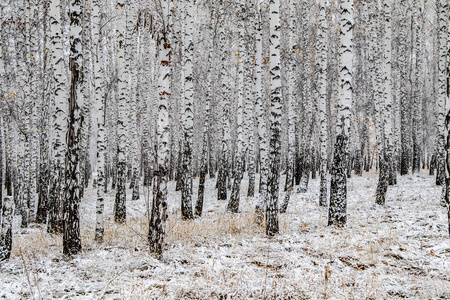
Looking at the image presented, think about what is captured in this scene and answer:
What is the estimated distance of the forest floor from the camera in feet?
14.4

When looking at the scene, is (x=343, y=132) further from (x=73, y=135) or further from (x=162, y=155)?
(x=73, y=135)

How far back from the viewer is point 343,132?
7.79 meters

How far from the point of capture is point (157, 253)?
5.63m

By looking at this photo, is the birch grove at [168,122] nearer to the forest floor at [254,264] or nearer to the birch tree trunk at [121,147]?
the birch tree trunk at [121,147]

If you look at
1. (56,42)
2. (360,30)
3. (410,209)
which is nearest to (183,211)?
(56,42)

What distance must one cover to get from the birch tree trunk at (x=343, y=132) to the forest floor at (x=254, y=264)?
0.60m

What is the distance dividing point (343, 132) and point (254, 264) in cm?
420

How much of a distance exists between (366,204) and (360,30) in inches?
618

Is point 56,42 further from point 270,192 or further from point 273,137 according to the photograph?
point 270,192

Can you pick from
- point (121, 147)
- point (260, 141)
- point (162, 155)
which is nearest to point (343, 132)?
point (260, 141)

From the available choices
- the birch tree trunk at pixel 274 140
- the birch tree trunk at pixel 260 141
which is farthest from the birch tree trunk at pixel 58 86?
the birch tree trunk at pixel 260 141

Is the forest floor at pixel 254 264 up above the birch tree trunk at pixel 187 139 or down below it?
below

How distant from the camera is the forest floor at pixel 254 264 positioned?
4379mm

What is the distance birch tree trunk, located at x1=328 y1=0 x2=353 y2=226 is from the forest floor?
0.60m
